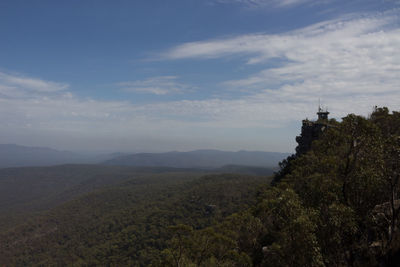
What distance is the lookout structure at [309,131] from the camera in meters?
52.5

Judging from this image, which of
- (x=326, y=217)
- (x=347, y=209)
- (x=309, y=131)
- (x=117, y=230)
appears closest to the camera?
(x=347, y=209)

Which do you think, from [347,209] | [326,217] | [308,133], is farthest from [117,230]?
[347,209]

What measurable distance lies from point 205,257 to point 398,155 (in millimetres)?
19051

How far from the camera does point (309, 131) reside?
54.7 meters

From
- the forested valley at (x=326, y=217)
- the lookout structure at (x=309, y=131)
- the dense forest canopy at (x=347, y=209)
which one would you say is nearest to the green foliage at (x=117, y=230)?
the lookout structure at (x=309, y=131)

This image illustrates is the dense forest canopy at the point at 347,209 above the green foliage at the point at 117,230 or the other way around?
above

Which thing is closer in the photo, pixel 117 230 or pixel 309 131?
pixel 309 131

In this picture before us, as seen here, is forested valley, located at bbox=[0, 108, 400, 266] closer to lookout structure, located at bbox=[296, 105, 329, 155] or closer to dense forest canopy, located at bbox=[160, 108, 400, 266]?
dense forest canopy, located at bbox=[160, 108, 400, 266]

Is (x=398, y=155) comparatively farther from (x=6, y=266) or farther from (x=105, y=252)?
(x=6, y=266)

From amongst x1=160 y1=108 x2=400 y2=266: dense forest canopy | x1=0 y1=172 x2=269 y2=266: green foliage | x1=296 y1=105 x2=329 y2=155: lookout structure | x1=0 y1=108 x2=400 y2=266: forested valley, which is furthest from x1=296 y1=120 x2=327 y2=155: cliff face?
x1=160 y1=108 x2=400 y2=266: dense forest canopy

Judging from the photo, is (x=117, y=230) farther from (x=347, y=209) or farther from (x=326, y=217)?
(x=347, y=209)

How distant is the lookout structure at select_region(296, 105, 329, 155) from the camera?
52.5 metres

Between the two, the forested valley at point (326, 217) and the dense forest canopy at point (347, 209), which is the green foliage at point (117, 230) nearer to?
the forested valley at point (326, 217)

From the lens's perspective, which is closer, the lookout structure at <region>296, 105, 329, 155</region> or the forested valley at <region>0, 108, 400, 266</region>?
the forested valley at <region>0, 108, 400, 266</region>
